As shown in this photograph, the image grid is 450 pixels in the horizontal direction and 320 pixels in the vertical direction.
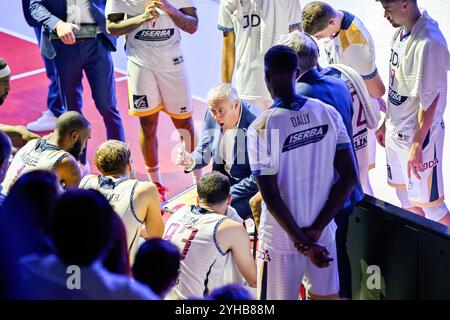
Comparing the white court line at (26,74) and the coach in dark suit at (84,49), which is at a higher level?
the coach in dark suit at (84,49)

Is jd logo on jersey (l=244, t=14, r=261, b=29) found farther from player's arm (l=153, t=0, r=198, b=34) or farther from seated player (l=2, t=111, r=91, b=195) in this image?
seated player (l=2, t=111, r=91, b=195)

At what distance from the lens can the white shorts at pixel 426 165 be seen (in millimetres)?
5648

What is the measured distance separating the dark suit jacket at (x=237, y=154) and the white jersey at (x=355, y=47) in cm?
78

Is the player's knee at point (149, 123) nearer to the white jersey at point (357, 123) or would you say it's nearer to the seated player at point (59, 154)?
the seated player at point (59, 154)

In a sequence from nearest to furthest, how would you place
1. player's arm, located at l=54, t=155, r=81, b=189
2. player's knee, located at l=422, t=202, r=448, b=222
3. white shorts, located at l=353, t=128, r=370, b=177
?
1. player's arm, located at l=54, t=155, r=81, b=189
2. white shorts, located at l=353, t=128, r=370, b=177
3. player's knee, located at l=422, t=202, r=448, b=222

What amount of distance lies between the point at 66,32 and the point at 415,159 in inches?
108

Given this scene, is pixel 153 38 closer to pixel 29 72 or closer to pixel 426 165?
pixel 426 165

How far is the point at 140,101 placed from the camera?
658 cm

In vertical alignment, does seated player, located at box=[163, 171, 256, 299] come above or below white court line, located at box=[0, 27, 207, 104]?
above

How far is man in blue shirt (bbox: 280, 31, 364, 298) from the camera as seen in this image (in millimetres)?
4531

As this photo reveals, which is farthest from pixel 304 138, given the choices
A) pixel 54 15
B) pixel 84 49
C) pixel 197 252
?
pixel 54 15

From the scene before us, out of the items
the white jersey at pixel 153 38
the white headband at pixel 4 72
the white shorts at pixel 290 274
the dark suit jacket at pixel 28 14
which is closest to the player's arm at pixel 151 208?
the white shorts at pixel 290 274

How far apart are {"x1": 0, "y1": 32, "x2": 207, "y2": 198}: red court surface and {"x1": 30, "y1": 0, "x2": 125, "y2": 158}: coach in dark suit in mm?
571

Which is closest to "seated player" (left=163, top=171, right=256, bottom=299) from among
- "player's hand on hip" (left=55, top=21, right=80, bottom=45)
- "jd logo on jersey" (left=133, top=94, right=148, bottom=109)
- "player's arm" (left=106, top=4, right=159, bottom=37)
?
"player's arm" (left=106, top=4, right=159, bottom=37)
